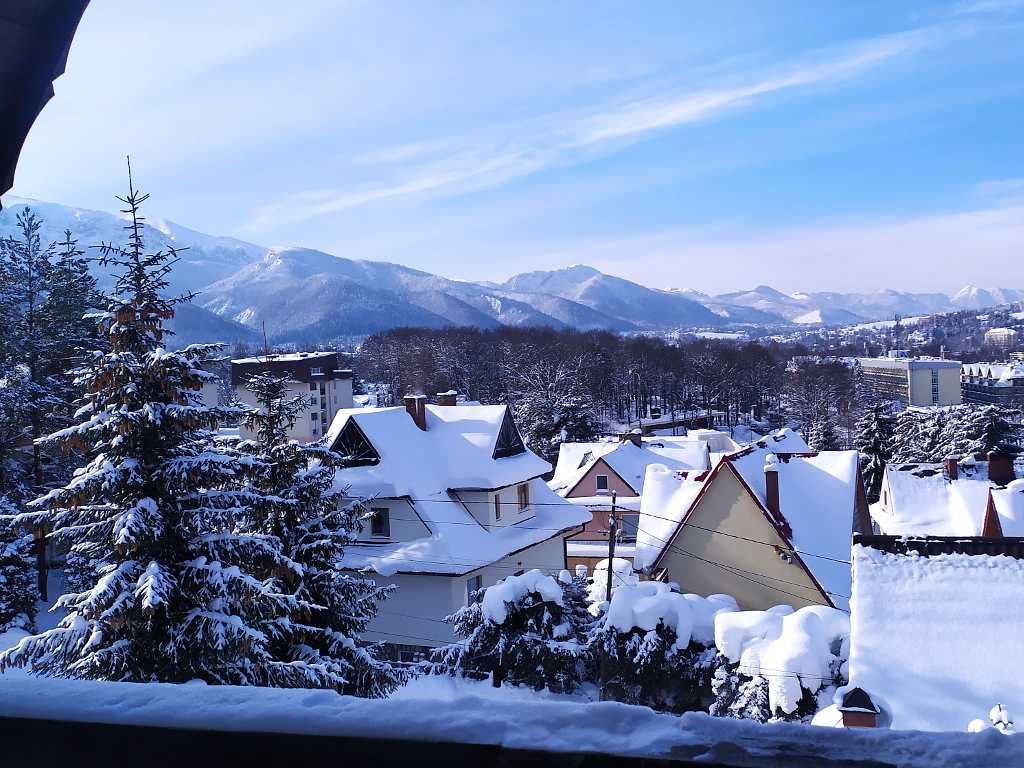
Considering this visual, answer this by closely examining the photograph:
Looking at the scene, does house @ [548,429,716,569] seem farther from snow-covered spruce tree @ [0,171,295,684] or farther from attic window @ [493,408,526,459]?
snow-covered spruce tree @ [0,171,295,684]

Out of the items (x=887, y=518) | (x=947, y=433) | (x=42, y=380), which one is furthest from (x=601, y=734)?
(x=947, y=433)

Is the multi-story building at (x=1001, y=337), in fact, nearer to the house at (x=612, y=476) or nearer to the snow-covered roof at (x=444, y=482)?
the house at (x=612, y=476)

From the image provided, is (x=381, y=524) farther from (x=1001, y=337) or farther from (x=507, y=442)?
(x=1001, y=337)

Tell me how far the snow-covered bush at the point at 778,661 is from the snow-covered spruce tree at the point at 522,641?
7.83ft

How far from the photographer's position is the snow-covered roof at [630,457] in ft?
114

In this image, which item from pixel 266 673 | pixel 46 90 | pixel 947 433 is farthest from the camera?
pixel 947 433

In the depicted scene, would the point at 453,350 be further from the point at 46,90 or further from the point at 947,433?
the point at 46,90

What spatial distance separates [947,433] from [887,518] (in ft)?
76.4

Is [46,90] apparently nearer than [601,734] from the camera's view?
No

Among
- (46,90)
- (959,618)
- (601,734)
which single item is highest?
(46,90)

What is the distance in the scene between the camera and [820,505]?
1892 centimetres

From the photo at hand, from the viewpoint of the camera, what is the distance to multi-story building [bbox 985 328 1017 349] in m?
179

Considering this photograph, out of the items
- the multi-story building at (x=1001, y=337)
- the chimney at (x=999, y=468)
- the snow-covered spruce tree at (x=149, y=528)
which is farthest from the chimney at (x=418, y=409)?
the multi-story building at (x=1001, y=337)

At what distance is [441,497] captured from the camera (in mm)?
18500
